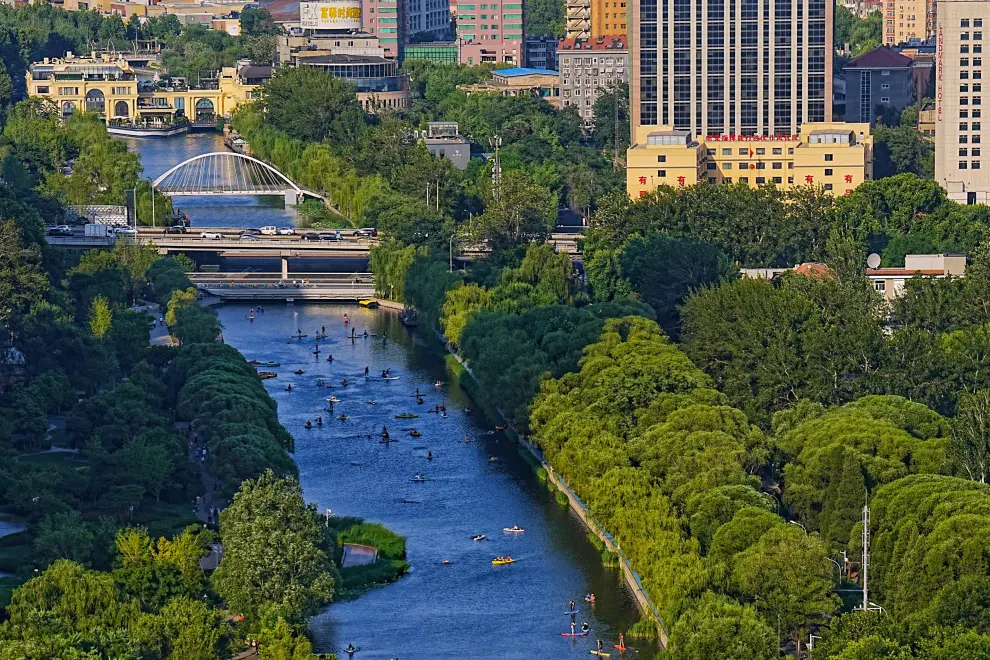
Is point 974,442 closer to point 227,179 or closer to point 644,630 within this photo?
point 644,630

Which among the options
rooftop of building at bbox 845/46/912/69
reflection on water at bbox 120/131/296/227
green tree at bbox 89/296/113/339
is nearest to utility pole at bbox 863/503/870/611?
green tree at bbox 89/296/113/339

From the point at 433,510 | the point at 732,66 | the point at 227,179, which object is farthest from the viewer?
the point at 227,179

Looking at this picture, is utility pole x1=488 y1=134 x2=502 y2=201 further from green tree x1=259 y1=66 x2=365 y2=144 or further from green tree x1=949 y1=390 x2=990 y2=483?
green tree x1=949 y1=390 x2=990 y2=483

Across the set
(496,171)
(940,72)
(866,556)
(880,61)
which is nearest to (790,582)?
(866,556)

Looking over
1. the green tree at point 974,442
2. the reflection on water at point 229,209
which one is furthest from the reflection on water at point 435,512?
the reflection on water at point 229,209

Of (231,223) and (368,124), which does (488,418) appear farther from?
(368,124)

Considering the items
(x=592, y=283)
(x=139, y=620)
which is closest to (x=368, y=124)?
(x=592, y=283)

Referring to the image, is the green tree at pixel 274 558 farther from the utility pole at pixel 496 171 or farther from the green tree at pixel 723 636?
the utility pole at pixel 496 171
